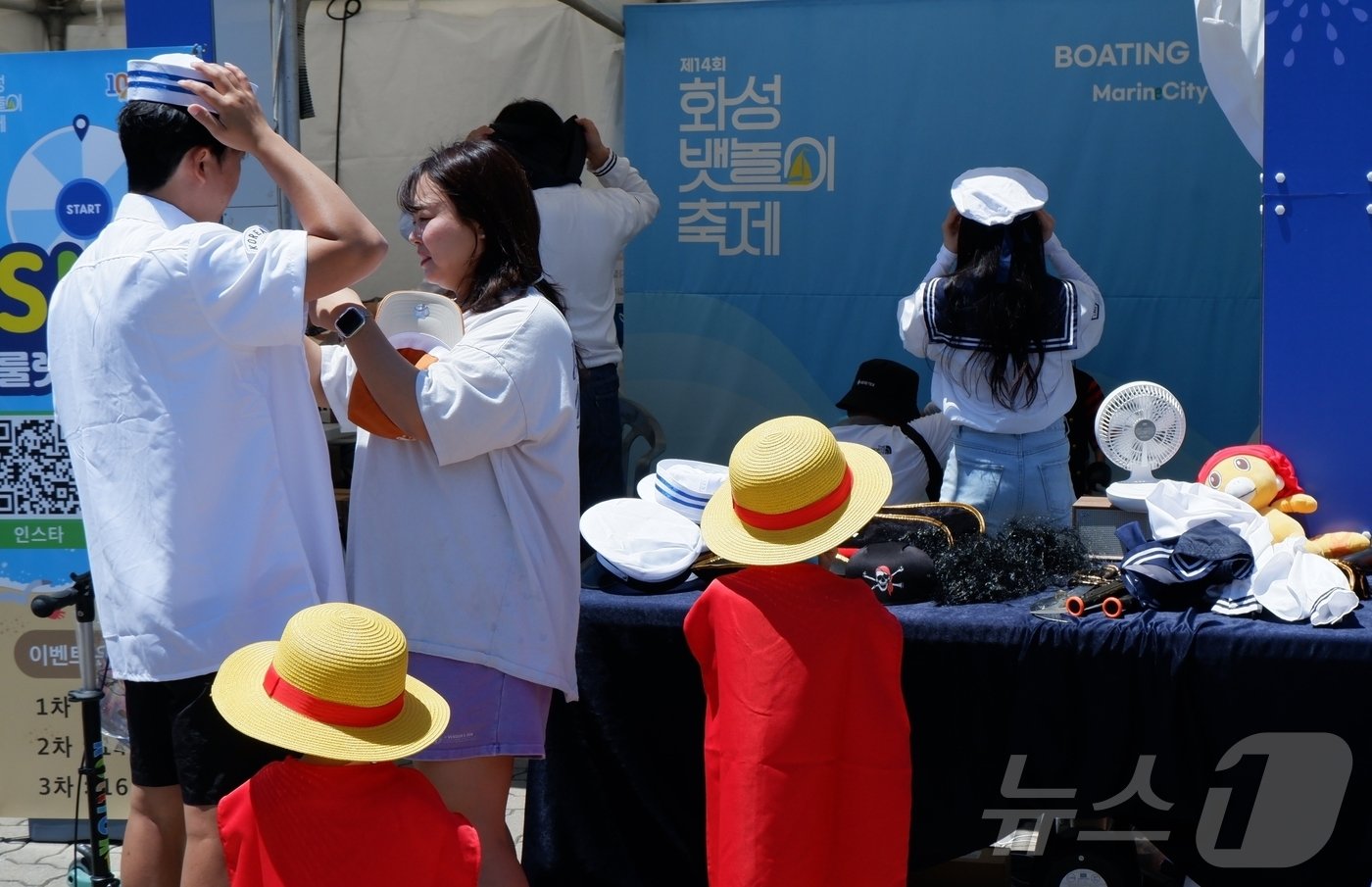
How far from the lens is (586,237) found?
17.0 feet

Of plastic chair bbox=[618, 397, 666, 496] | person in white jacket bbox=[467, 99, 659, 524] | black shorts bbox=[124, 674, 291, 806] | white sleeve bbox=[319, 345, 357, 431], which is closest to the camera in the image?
black shorts bbox=[124, 674, 291, 806]

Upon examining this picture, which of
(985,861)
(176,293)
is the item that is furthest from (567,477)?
(985,861)

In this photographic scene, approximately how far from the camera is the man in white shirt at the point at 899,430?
4.50 meters

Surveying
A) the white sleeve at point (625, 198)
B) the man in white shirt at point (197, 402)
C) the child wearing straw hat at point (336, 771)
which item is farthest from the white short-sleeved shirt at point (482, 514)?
the white sleeve at point (625, 198)

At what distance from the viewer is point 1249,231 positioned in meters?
5.75

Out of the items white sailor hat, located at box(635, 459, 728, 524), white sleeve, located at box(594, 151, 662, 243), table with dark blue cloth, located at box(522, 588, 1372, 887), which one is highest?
white sleeve, located at box(594, 151, 662, 243)

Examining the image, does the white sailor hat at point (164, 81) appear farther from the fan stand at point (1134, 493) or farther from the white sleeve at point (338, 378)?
the fan stand at point (1134, 493)

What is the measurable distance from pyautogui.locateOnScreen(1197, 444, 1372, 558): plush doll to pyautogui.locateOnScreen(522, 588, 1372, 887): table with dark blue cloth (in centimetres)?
22

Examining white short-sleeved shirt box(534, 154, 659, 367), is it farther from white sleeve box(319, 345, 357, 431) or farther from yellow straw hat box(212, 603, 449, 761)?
yellow straw hat box(212, 603, 449, 761)

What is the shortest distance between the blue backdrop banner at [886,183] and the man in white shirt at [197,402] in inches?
157

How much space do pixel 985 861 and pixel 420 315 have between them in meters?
2.06

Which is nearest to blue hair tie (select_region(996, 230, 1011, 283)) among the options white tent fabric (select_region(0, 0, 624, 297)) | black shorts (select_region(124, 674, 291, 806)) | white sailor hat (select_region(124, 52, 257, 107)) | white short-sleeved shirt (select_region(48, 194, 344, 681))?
white short-sleeved shirt (select_region(48, 194, 344, 681))

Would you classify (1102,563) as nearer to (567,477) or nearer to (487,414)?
(567,477)

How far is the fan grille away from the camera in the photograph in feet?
11.9
